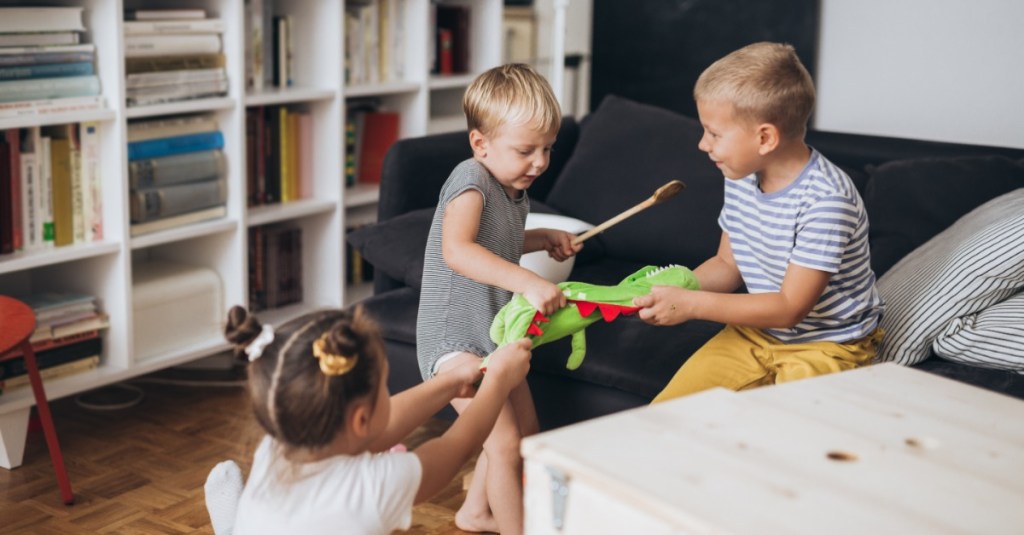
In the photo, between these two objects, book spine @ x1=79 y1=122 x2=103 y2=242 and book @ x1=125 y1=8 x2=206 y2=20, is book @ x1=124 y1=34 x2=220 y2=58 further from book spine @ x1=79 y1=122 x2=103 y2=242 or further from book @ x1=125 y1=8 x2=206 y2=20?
book spine @ x1=79 y1=122 x2=103 y2=242

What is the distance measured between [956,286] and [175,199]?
180 centimetres

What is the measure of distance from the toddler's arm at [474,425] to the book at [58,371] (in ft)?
4.12

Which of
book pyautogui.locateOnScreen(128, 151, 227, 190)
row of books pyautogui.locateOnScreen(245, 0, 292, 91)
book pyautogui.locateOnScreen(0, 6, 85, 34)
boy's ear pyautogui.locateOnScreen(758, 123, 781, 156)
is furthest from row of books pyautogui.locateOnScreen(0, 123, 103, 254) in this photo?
boy's ear pyautogui.locateOnScreen(758, 123, 781, 156)

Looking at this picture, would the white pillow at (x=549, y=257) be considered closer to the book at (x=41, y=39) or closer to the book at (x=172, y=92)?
the book at (x=172, y=92)

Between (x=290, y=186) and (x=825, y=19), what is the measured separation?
1.76 m

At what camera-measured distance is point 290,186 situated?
3205 mm

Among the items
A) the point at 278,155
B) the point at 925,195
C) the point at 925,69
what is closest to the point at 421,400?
the point at 925,195

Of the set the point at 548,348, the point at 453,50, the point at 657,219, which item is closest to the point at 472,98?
the point at 548,348

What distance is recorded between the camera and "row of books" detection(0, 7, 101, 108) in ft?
7.94

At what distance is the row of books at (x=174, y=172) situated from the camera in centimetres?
271

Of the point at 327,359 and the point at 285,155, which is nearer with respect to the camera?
the point at 327,359

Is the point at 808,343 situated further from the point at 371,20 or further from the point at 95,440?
the point at 371,20

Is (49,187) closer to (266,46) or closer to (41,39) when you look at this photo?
(41,39)

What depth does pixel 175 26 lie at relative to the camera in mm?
2750
